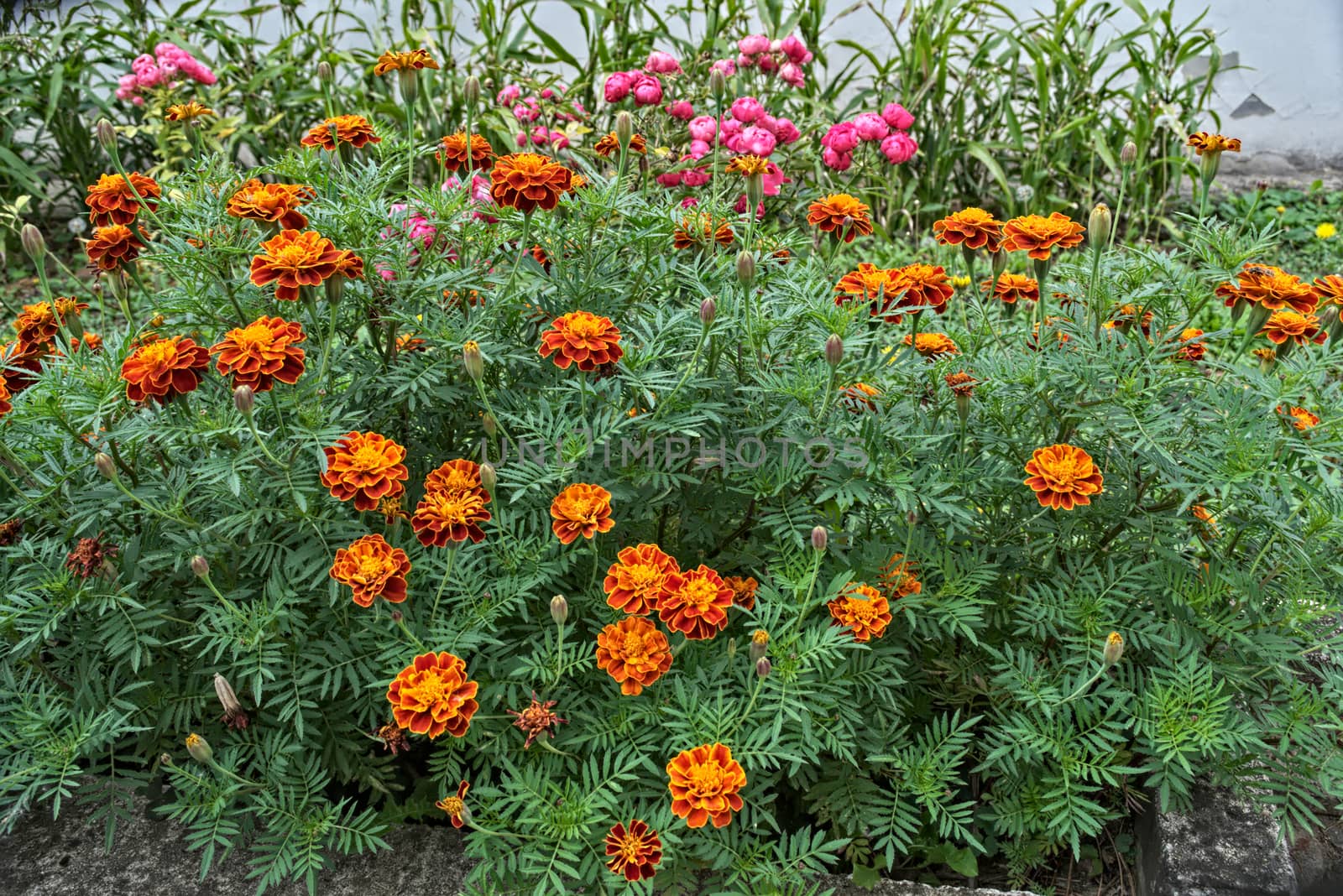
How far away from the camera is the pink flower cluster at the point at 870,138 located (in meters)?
3.05

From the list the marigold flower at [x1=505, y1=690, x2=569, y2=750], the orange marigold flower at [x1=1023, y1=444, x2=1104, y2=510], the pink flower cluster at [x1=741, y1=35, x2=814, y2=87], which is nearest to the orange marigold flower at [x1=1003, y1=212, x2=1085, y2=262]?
the orange marigold flower at [x1=1023, y1=444, x2=1104, y2=510]

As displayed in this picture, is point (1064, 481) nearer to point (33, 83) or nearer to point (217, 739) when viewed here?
point (217, 739)

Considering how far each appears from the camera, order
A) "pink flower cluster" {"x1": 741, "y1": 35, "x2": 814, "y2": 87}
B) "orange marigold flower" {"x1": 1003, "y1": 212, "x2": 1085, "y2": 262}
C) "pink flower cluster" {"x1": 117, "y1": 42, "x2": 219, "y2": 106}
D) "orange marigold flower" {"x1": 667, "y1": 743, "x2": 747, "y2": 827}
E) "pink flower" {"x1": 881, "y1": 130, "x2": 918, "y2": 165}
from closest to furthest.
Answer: "orange marigold flower" {"x1": 667, "y1": 743, "x2": 747, "y2": 827} < "orange marigold flower" {"x1": 1003, "y1": 212, "x2": 1085, "y2": 262} < "pink flower" {"x1": 881, "y1": 130, "x2": 918, "y2": 165} < "pink flower cluster" {"x1": 741, "y1": 35, "x2": 814, "y2": 87} < "pink flower cluster" {"x1": 117, "y1": 42, "x2": 219, "y2": 106}

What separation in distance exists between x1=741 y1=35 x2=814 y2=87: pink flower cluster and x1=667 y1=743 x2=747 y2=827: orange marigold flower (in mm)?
2575

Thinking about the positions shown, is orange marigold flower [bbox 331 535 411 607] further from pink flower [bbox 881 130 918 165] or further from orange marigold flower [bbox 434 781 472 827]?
pink flower [bbox 881 130 918 165]

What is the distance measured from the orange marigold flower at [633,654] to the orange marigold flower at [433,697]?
20cm

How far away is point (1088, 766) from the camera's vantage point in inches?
65.2

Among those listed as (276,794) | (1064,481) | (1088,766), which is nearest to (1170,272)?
(1064,481)

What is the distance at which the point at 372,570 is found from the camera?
1.48 m

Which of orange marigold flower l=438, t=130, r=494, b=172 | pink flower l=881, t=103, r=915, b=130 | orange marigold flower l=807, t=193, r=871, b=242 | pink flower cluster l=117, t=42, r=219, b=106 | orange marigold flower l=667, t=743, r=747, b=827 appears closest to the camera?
orange marigold flower l=667, t=743, r=747, b=827

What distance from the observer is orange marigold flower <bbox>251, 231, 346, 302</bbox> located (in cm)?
154

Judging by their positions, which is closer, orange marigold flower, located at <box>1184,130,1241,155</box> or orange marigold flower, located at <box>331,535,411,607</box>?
orange marigold flower, located at <box>331,535,411,607</box>

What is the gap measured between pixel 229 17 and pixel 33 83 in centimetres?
109

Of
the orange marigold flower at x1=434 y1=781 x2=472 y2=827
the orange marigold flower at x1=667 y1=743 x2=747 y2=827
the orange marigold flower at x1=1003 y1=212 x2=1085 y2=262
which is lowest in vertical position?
the orange marigold flower at x1=434 y1=781 x2=472 y2=827
